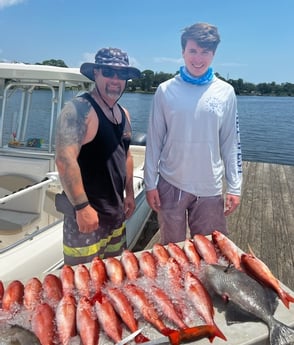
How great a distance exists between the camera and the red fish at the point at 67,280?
5.16 ft

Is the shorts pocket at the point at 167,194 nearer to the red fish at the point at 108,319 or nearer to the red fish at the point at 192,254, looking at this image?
the red fish at the point at 192,254

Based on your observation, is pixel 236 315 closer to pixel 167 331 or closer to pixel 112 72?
pixel 167 331

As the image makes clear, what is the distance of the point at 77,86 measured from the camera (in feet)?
13.2

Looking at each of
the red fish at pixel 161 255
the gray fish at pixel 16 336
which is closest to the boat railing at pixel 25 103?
the red fish at pixel 161 255

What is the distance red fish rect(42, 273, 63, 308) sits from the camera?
151cm

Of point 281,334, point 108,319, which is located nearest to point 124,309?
Result: point 108,319

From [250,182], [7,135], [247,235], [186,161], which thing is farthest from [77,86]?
[250,182]

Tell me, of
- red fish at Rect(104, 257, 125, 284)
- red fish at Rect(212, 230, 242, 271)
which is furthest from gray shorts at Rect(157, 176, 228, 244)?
red fish at Rect(104, 257, 125, 284)

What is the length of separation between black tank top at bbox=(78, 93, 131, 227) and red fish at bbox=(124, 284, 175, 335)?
828mm

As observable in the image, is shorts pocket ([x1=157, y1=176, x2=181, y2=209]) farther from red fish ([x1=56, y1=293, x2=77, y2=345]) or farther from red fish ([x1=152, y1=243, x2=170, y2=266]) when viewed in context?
red fish ([x1=56, y1=293, x2=77, y2=345])

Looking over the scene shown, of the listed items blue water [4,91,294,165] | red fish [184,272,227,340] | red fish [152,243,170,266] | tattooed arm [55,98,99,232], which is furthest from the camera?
blue water [4,91,294,165]

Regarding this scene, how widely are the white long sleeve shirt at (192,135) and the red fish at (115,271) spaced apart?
3.20 feet

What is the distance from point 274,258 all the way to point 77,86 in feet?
10.2

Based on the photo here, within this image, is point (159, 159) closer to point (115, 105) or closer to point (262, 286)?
point (115, 105)
